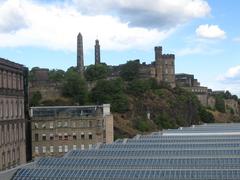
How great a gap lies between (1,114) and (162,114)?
10172cm

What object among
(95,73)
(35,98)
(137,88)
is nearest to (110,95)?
(137,88)

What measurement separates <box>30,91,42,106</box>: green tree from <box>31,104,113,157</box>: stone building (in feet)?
122

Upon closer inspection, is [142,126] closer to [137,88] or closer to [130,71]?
[137,88]

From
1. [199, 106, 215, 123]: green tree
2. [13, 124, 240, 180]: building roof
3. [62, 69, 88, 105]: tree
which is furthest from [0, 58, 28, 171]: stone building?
[199, 106, 215, 123]: green tree

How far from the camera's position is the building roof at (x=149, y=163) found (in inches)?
1699

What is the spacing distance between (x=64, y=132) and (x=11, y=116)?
91.9ft

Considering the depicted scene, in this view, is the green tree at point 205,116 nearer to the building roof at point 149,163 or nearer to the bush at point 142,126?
the bush at point 142,126

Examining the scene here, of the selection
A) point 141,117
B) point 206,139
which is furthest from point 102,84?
point 206,139

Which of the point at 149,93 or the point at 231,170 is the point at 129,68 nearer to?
the point at 149,93

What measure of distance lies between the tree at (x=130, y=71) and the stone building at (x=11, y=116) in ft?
362

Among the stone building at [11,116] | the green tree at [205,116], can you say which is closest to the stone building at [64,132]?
the stone building at [11,116]

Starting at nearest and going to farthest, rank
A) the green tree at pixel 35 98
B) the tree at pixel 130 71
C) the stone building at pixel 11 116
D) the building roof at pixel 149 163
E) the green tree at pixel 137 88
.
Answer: the building roof at pixel 149 163 → the stone building at pixel 11 116 → the green tree at pixel 35 98 → the green tree at pixel 137 88 → the tree at pixel 130 71

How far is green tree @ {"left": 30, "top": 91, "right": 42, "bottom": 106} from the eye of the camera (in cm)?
13538

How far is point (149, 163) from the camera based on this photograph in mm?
50688
